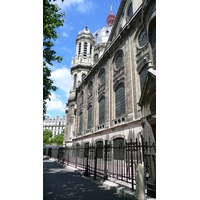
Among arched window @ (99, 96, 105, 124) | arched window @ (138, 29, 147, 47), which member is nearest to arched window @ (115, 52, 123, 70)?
arched window @ (138, 29, 147, 47)

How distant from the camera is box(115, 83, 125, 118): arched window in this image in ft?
51.8

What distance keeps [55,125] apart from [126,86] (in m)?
91.2

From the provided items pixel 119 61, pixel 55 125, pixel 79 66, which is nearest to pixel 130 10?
pixel 119 61

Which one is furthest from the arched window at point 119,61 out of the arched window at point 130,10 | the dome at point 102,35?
the dome at point 102,35

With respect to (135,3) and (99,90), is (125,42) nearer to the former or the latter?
(135,3)

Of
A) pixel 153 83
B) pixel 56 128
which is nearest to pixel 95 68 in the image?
pixel 153 83

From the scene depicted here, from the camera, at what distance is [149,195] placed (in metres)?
4.66

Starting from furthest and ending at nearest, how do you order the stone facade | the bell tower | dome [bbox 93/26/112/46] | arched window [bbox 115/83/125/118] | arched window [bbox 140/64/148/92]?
dome [bbox 93/26/112/46], the bell tower, arched window [bbox 115/83/125/118], arched window [bbox 140/64/148/92], the stone facade

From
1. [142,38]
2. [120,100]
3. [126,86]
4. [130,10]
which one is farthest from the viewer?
[130,10]

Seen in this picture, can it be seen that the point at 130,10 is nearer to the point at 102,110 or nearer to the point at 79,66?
the point at 102,110

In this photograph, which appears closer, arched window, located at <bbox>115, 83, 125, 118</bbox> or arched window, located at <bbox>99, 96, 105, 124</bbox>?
arched window, located at <bbox>115, 83, 125, 118</bbox>

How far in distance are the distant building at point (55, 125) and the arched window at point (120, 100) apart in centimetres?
8740

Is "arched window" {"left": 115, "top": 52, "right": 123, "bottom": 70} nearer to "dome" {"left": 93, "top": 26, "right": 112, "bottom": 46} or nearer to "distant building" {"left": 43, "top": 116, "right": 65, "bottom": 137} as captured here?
"dome" {"left": 93, "top": 26, "right": 112, "bottom": 46}

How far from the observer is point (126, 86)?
49.5ft
